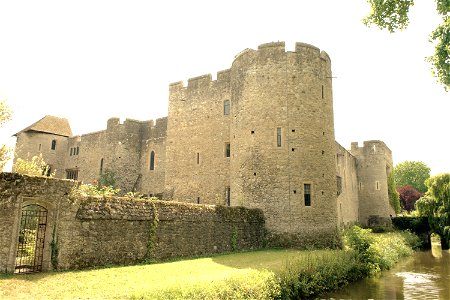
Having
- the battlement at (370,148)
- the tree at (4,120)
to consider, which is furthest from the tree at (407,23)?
the battlement at (370,148)

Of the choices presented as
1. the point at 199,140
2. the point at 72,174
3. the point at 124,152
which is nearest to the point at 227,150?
the point at 199,140

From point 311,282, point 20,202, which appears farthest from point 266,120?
point 20,202

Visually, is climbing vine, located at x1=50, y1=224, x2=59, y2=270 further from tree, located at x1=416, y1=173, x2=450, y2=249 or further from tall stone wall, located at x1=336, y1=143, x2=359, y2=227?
tree, located at x1=416, y1=173, x2=450, y2=249

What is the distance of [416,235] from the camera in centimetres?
Answer: 3259

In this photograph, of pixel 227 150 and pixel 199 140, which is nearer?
pixel 227 150

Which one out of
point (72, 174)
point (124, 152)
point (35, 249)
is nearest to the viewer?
point (35, 249)

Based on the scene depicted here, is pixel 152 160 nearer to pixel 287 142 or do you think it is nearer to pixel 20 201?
pixel 287 142

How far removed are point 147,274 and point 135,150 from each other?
19.2 meters

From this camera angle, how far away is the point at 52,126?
35062 millimetres

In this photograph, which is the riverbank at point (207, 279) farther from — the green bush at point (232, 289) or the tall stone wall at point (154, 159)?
the tall stone wall at point (154, 159)

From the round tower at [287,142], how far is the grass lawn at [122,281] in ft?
21.0

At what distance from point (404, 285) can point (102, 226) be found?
38.6ft

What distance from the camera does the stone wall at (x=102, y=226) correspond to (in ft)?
31.8

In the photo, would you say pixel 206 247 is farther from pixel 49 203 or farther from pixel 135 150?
pixel 135 150
